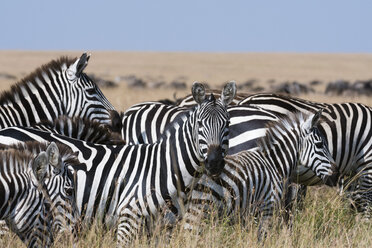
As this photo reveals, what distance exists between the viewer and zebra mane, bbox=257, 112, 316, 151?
6.34 metres

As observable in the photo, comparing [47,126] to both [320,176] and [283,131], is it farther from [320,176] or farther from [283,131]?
[320,176]

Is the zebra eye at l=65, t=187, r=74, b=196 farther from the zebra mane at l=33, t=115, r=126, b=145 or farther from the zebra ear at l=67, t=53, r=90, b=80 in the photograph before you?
the zebra ear at l=67, t=53, r=90, b=80

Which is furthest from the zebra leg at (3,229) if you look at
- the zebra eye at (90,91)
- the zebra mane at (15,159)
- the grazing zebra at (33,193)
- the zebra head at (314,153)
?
the zebra head at (314,153)

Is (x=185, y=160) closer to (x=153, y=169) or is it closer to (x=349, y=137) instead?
(x=153, y=169)

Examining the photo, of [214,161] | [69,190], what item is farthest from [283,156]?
[69,190]

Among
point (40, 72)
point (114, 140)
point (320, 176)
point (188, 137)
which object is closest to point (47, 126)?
point (114, 140)

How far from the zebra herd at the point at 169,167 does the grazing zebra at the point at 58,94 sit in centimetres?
3

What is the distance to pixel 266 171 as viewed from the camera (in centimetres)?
591

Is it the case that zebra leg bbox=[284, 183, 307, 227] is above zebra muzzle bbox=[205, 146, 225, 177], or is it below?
below

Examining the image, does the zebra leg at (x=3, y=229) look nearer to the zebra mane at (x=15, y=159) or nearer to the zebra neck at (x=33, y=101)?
the zebra mane at (x=15, y=159)

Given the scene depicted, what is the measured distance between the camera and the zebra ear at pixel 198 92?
222 inches

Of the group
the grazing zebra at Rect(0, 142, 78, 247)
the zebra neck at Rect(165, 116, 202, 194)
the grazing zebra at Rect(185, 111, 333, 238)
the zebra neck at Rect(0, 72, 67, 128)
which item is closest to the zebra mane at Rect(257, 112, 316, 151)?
the grazing zebra at Rect(185, 111, 333, 238)

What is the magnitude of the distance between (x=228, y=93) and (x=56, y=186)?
1.89 metres

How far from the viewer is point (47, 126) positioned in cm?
668
